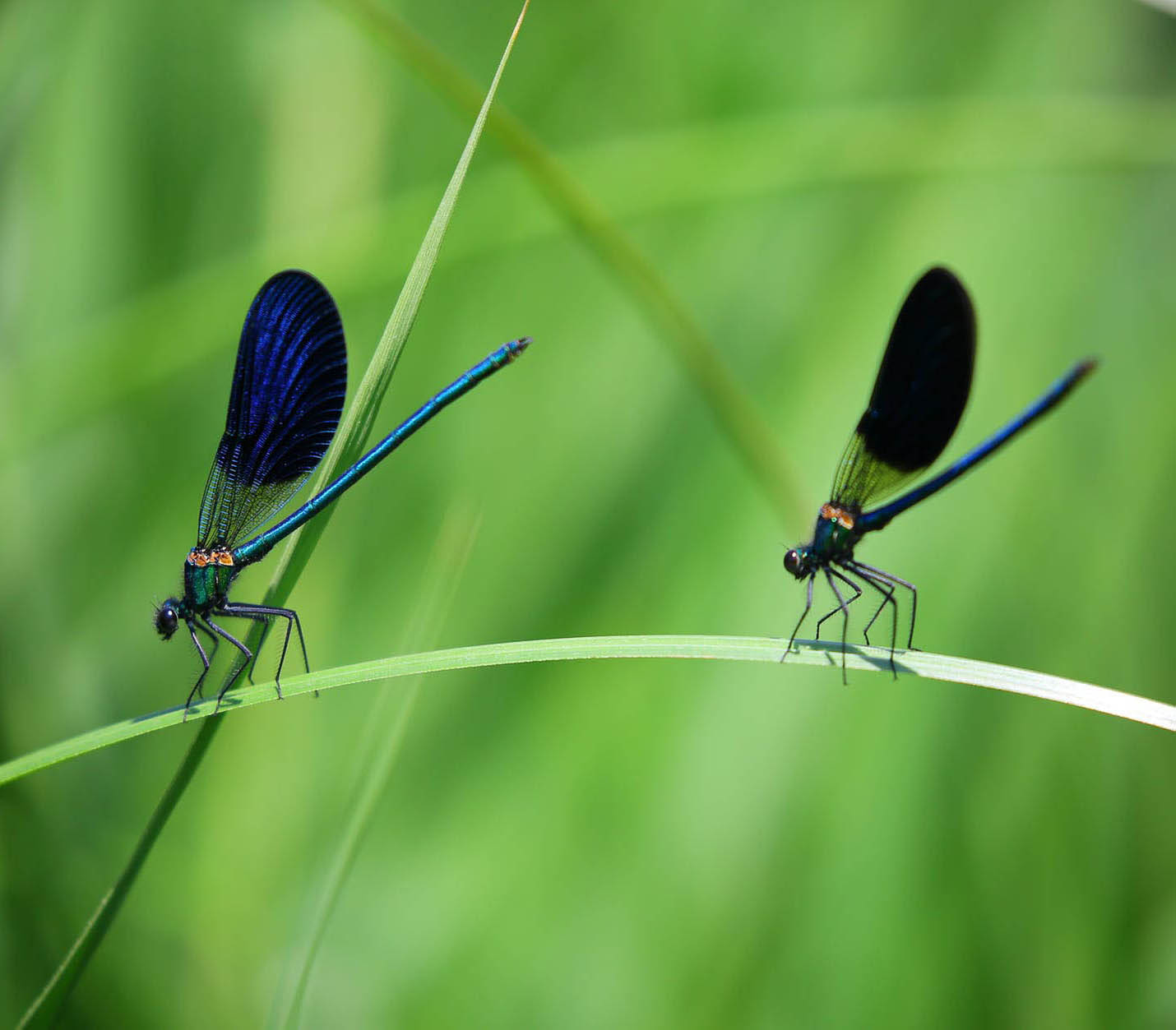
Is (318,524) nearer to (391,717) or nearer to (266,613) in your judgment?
(266,613)

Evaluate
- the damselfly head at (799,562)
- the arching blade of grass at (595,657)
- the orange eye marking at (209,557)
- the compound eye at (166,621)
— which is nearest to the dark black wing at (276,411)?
the orange eye marking at (209,557)

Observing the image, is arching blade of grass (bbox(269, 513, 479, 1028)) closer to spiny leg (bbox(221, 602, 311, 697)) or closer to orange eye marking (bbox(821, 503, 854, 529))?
spiny leg (bbox(221, 602, 311, 697))

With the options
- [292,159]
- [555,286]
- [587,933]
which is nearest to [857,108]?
[555,286]

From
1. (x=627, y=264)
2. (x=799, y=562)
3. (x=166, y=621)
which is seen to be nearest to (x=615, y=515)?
(x=799, y=562)

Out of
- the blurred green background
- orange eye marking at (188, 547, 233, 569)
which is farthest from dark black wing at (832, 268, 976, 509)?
orange eye marking at (188, 547, 233, 569)

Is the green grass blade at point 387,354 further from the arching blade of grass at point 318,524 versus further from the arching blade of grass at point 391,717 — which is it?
the arching blade of grass at point 391,717

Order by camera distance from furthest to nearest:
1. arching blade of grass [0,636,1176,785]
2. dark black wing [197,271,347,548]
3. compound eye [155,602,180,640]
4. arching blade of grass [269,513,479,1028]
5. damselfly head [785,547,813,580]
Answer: damselfly head [785,547,813,580] → compound eye [155,602,180,640] → dark black wing [197,271,347,548] → arching blade of grass [269,513,479,1028] → arching blade of grass [0,636,1176,785]
